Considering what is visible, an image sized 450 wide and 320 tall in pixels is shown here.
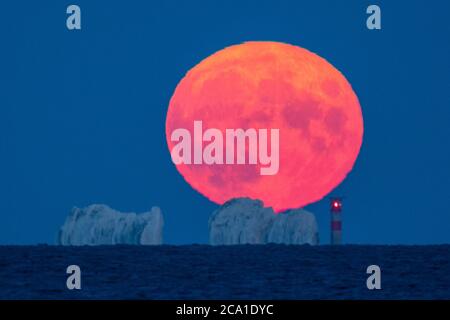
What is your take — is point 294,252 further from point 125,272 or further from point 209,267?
point 125,272

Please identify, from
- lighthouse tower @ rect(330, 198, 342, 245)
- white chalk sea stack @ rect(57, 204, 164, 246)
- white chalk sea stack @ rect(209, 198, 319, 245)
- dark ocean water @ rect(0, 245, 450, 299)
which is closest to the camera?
dark ocean water @ rect(0, 245, 450, 299)

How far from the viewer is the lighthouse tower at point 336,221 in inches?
4186

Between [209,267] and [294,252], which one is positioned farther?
[294,252]

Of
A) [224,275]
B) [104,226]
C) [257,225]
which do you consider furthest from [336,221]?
[224,275]

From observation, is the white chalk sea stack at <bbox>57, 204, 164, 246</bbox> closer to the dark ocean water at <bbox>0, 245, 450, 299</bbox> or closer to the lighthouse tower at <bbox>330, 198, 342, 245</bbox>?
the dark ocean water at <bbox>0, 245, 450, 299</bbox>

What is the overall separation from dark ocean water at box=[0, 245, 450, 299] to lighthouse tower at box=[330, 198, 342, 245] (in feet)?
34.3

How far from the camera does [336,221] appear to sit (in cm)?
10662

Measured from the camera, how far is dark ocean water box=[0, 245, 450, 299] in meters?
52.5

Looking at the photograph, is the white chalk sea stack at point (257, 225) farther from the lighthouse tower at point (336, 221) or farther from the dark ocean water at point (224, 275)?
the lighthouse tower at point (336, 221)

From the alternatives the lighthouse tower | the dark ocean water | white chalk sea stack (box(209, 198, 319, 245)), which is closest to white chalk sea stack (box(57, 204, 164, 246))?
the dark ocean water

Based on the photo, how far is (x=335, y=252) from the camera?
9819cm

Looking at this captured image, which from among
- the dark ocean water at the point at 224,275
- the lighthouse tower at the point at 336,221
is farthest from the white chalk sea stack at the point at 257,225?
the lighthouse tower at the point at 336,221
